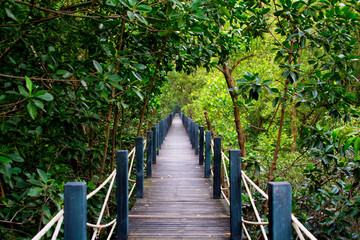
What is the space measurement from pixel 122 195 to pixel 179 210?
55.7 inches

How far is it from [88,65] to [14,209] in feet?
6.35

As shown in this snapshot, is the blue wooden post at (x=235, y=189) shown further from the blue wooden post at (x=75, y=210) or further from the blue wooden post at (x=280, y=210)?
the blue wooden post at (x=75, y=210)

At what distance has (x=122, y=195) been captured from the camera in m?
3.56

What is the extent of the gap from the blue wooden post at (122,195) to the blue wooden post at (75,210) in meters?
1.33

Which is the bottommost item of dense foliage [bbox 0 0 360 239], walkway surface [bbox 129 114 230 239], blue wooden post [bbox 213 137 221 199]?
walkway surface [bbox 129 114 230 239]

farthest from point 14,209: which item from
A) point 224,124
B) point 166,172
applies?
point 224,124

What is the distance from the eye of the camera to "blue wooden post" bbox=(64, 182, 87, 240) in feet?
6.95

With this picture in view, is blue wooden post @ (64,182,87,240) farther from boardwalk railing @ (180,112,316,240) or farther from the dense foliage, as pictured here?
boardwalk railing @ (180,112,316,240)

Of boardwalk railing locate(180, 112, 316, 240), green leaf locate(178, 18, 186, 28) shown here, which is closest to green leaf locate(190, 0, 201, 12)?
green leaf locate(178, 18, 186, 28)

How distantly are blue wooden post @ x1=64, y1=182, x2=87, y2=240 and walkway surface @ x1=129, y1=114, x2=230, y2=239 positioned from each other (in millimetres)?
1616

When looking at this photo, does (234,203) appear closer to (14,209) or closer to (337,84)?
(337,84)

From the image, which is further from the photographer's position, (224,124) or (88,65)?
(224,124)

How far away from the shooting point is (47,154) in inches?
129

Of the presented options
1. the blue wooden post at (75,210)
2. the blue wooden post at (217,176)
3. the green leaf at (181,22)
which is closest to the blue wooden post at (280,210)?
the blue wooden post at (75,210)
